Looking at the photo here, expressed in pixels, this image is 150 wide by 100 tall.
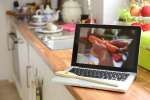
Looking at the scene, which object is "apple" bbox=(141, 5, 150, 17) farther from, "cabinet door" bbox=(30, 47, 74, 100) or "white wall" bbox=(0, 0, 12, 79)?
"white wall" bbox=(0, 0, 12, 79)

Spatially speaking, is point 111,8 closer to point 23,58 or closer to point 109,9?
point 109,9

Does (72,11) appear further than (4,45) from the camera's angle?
No

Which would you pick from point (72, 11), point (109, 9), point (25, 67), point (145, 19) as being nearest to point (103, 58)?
point (145, 19)

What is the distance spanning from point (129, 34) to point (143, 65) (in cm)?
20

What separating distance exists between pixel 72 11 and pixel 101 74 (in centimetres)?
143

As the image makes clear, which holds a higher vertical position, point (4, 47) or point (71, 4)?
point (71, 4)

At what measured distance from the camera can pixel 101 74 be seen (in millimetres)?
1174

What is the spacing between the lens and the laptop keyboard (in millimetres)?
1132

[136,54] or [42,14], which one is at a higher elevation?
[42,14]

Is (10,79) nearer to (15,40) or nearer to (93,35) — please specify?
(15,40)

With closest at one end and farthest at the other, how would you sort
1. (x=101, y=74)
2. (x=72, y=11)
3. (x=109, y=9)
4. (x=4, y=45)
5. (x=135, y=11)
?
(x=101, y=74), (x=135, y=11), (x=109, y=9), (x=72, y=11), (x=4, y=45)

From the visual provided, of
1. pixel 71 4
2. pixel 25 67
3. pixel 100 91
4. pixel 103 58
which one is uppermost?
pixel 71 4

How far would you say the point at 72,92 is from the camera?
1095 millimetres


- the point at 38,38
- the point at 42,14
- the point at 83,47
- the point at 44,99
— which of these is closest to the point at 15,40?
the point at 42,14
